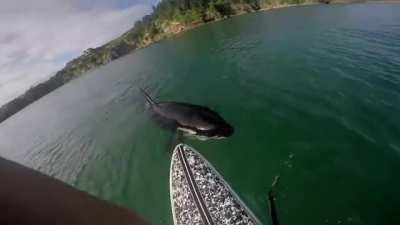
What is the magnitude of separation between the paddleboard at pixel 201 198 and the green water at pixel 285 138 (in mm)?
888

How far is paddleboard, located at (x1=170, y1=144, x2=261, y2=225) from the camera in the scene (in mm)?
8391

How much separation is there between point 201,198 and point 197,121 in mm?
4630

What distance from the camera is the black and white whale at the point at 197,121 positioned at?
12922mm

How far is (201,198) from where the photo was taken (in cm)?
919

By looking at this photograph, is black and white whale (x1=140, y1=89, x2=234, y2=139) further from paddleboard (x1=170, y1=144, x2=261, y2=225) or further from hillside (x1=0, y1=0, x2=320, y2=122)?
hillside (x1=0, y1=0, x2=320, y2=122)

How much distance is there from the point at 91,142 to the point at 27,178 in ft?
70.7

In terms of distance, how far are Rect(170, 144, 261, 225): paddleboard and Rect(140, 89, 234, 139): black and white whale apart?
4.92ft

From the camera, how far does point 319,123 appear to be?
1359 centimetres

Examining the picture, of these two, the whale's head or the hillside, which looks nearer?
the whale's head

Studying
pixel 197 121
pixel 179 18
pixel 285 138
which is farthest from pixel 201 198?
pixel 179 18

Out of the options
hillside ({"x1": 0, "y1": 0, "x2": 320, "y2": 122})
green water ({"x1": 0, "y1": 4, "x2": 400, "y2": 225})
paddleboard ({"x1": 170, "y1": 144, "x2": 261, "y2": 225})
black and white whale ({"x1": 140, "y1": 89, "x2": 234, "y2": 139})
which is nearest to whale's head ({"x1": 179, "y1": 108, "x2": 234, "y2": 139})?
black and white whale ({"x1": 140, "y1": 89, "x2": 234, "y2": 139})

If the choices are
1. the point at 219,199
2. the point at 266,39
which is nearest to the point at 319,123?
the point at 219,199

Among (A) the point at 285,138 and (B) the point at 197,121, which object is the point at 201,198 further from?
(A) the point at 285,138

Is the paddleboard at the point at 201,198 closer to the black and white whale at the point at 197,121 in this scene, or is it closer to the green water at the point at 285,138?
the green water at the point at 285,138
